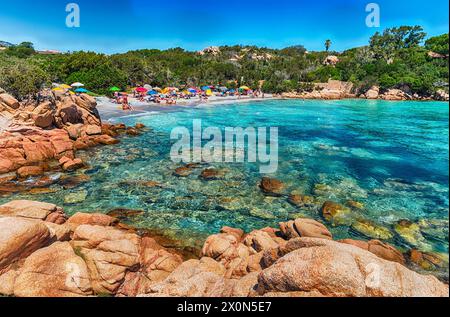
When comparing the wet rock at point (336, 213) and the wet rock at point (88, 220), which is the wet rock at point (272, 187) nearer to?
the wet rock at point (336, 213)

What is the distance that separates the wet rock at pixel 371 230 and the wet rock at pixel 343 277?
6.72m

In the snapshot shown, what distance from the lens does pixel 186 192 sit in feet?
52.0

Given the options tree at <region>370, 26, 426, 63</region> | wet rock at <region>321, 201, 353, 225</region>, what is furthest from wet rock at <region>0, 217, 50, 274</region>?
tree at <region>370, 26, 426, 63</region>

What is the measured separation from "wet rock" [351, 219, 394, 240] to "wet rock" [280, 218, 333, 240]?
2790mm

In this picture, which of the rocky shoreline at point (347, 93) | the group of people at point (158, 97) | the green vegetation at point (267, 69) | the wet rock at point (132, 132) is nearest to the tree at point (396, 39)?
the green vegetation at point (267, 69)

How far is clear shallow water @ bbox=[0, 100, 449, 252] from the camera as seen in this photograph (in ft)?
42.5

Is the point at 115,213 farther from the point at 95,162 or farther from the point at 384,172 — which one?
the point at 384,172

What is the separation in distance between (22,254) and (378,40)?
129362 millimetres

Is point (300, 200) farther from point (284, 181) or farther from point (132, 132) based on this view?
point (132, 132)

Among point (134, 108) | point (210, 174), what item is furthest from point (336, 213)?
point (134, 108)

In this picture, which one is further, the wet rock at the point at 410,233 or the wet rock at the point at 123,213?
the wet rock at the point at 123,213

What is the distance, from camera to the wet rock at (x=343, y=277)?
488cm

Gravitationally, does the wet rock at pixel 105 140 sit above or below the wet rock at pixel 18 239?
above
